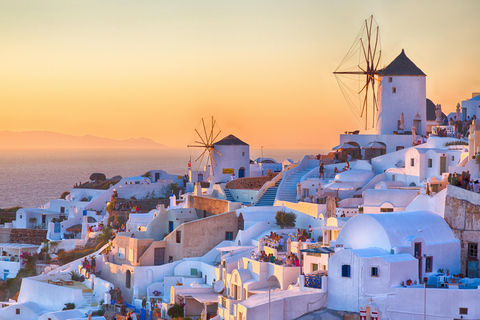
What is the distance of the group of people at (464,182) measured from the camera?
109 feet

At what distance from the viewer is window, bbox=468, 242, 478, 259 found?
106 ft

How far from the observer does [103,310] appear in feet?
125

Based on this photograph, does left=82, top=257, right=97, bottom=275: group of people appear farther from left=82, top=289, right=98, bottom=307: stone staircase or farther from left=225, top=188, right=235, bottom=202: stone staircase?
left=225, top=188, right=235, bottom=202: stone staircase

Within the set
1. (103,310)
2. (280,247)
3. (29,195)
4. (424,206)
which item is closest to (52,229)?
(103,310)

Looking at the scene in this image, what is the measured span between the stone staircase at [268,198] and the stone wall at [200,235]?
323 centimetres

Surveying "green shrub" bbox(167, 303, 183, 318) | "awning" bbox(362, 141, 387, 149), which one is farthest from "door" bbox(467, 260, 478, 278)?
"awning" bbox(362, 141, 387, 149)

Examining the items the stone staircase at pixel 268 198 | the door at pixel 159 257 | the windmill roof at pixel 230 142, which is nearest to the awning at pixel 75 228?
the windmill roof at pixel 230 142

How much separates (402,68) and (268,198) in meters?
10.1

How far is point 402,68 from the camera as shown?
48.5 m

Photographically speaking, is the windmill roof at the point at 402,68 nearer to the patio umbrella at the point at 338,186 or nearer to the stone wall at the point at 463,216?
the patio umbrella at the point at 338,186

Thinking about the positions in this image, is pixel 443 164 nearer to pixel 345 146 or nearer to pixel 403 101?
pixel 345 146

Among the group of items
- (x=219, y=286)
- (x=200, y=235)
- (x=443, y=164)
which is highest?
(x=443, y=164)

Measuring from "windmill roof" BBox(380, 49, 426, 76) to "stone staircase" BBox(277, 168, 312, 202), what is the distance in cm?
666

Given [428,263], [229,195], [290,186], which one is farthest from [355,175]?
[428,263]
